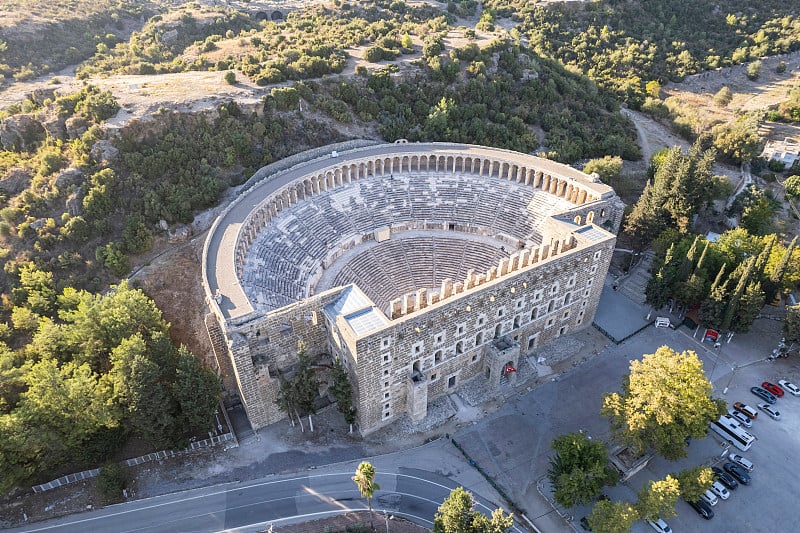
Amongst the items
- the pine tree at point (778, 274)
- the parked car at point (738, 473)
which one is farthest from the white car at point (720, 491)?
the pine tree at point (778, 274)

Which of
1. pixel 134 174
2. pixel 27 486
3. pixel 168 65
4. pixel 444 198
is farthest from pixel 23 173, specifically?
pixel 444 198

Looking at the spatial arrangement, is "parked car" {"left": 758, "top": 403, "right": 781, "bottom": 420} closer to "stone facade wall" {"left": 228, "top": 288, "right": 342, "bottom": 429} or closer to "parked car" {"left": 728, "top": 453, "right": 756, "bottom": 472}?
"parked car" {"left": 728, "top": 453, "right": 756, "bottom": 472}

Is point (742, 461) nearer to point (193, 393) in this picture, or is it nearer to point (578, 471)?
point (578, 471)

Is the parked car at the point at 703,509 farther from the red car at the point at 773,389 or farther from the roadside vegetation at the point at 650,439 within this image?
the red car at the point at 773,389

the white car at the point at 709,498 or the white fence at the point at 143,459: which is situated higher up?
the white car at the point at 709,498

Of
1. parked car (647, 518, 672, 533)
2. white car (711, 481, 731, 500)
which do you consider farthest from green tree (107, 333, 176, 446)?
white car (711, 481, 731, 500)

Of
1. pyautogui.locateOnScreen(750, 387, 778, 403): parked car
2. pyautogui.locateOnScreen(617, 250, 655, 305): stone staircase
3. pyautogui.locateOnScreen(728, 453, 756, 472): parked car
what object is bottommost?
pyautogui.locateOnScreen(728, 453, 756, 472): parked car
